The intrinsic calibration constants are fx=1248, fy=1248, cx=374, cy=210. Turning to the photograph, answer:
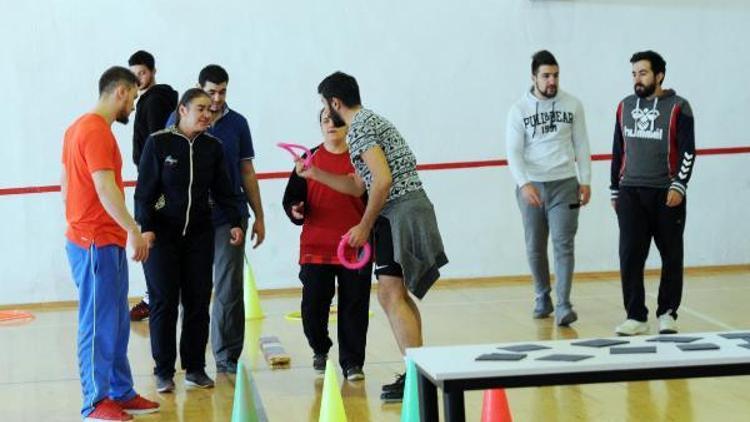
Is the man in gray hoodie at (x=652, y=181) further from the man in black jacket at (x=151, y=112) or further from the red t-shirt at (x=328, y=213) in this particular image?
the man in black jacket at (x=151, y=112)

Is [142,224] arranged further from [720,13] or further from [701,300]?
[720,13]

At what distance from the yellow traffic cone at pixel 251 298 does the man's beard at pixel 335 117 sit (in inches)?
114

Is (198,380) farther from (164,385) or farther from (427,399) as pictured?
(427,399)

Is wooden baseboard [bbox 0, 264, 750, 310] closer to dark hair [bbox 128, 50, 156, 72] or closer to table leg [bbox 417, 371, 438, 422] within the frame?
dark hair [bbox 128, 50, 156, 72]

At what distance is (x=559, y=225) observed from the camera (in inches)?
332

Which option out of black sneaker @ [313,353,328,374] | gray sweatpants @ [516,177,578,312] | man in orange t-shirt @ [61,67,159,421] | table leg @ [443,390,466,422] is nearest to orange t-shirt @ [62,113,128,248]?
man in orange t-shirt @ [61,67,159,421]

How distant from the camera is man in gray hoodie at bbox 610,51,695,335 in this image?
778 cm

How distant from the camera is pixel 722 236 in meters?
11.1

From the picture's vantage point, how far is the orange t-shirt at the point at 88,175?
577 cm

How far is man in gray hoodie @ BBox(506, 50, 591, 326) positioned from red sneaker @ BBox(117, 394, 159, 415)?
319 centimetres

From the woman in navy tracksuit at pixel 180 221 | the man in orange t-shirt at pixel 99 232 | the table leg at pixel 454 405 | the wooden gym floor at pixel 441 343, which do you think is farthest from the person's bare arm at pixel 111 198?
the table leg at pixel 454 405

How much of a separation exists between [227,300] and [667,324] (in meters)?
2.82

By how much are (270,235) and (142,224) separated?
4.07m

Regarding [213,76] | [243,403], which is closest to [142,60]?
[213,76]
